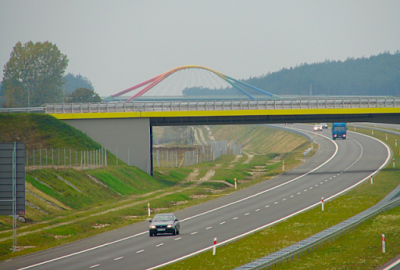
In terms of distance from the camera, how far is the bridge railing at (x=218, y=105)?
6725cm

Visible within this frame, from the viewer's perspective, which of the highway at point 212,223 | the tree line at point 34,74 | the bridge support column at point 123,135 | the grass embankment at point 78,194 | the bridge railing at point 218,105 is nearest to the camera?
the highway at point 212,223

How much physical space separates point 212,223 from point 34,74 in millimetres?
130168

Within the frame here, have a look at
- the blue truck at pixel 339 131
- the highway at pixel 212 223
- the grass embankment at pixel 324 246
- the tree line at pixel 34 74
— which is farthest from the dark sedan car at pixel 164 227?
the tree line at pixel 34 74

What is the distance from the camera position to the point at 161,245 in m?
30.6

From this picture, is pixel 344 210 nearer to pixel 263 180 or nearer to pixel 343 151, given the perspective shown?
pixel 263 180

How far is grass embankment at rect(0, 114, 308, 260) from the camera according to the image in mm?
35719

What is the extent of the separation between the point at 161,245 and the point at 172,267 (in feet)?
22.7

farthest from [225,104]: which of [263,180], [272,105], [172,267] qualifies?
[172,267]

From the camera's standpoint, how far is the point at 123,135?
66500 millimetres

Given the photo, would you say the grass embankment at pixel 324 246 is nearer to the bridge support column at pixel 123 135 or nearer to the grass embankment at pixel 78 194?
the grass embankment at pixel 78 194

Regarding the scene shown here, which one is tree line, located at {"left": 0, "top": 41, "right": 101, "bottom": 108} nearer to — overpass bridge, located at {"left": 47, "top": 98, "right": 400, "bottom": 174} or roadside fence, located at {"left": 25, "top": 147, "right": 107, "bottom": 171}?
overpass bridge, located at {"left": 47, "top": 98, "right": 400, "bottom": 174}

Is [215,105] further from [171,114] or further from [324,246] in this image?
[324,246]

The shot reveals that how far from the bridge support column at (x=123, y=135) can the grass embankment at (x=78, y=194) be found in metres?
1.73

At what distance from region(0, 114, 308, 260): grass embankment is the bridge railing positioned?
3.50 m
